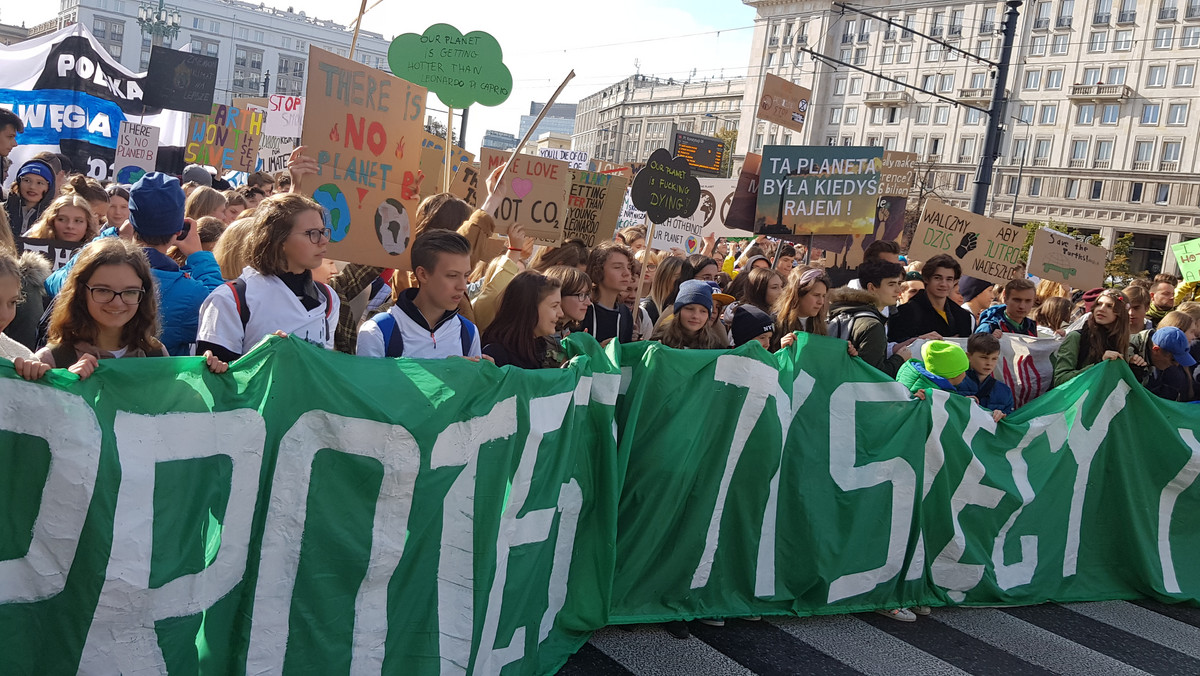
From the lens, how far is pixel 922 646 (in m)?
4.77

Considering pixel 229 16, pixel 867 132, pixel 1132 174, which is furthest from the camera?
pixel 229 16

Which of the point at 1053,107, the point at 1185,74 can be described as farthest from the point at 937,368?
the point at 1053,107

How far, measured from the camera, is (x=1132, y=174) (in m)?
59.3

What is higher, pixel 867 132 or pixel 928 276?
pixel 867 132

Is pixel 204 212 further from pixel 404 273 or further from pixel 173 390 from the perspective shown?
pixel 173 390

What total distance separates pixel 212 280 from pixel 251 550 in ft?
5.71

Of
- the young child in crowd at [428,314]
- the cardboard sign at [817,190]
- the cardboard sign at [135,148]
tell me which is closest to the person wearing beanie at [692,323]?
the young child in crowd at [428,314]

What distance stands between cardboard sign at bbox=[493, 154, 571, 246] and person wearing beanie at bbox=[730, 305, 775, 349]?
190cm

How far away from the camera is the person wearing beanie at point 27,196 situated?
22.2 ft

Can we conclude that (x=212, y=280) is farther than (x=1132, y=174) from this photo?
No

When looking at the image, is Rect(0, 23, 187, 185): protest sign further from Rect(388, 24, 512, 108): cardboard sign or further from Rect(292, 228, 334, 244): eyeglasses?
Rect(292, 228, 334, 244): eyeglasses

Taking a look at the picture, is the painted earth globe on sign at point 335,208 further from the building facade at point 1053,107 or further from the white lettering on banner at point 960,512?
the building facade at point 1053,107

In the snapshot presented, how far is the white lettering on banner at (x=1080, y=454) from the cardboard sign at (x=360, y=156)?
3.83m

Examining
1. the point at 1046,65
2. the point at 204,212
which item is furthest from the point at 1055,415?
the point at 1046,65
